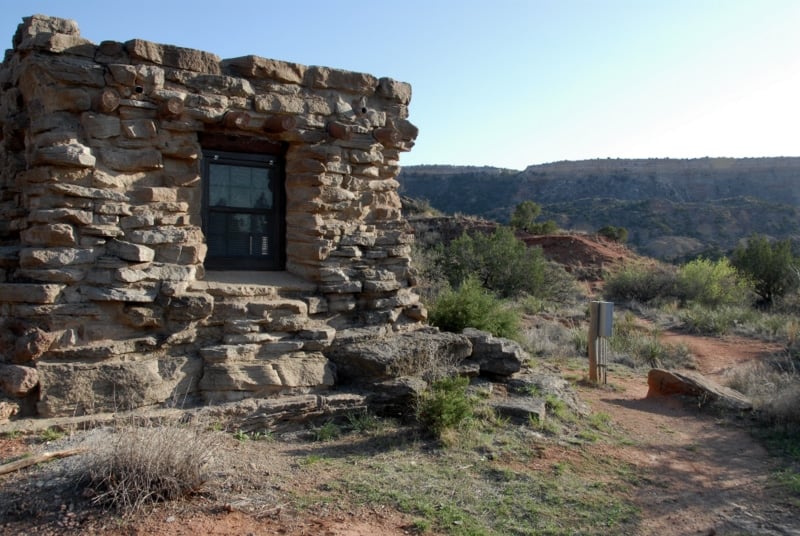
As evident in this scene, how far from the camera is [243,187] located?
19.1ft

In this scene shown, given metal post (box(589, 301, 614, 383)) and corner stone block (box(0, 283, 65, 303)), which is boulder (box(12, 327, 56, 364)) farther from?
metal post (box(589, 301, 614, 383))

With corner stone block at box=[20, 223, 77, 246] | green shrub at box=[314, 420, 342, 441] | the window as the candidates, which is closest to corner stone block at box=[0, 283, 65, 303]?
corner stone block at box=[20, 223, 77, 246]

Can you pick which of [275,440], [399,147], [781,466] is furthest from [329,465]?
[781,466]

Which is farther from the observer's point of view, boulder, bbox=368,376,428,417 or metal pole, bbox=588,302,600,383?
metal pole, bbox=588,302,600,383

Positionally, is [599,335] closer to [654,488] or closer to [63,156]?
[654,488]

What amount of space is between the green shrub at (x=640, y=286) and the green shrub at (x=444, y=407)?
14.1 meters

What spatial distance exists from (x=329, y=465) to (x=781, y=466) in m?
4.08

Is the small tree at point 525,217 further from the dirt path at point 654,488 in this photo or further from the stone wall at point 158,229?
the stone wall at point 158,229

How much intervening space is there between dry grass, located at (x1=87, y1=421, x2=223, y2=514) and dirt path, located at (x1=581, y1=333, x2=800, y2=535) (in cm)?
292

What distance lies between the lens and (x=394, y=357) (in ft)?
18.2

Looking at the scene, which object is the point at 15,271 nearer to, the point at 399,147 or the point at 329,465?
the point at 329,465

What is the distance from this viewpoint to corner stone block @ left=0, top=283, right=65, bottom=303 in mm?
4457

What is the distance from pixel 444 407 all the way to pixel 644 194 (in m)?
48.3

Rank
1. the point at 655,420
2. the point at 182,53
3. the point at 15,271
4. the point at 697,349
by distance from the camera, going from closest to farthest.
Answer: the point at 15,271
the point at 182,53
the point at 655,420
the point at 697,349
